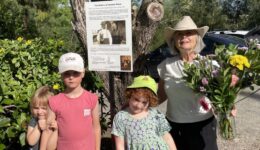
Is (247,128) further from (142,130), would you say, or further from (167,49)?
(167,49)

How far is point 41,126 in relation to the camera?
323 cm

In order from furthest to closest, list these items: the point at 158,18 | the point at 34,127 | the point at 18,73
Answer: the point at 18,73 < the point at 158,18 < the point at 34,127

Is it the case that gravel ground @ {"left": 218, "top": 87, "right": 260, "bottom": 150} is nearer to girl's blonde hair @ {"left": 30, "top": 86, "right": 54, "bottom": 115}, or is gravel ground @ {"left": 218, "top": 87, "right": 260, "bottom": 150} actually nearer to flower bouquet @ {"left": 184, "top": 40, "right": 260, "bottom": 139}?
flower bouquet @ {"left": 184, "top": 40, "right": 260, "bottom": 139}

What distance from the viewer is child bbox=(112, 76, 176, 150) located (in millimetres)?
3057

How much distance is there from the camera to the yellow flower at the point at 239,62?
116 inches

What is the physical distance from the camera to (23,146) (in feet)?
11.7

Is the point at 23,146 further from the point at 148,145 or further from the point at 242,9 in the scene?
the point at 242,9

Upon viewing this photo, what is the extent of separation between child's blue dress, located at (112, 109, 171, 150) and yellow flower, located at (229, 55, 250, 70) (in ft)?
2.10

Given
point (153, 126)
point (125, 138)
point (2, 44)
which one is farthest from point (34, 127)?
point (2, 44)

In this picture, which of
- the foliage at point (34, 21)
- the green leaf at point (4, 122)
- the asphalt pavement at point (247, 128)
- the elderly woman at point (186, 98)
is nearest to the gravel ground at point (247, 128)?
the asphalt pavement at point (247, 128)

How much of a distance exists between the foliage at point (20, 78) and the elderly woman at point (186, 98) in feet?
4.06

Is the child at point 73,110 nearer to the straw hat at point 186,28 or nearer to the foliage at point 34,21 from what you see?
the straw hat at point 186,28

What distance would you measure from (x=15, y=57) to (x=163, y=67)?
2.22 m

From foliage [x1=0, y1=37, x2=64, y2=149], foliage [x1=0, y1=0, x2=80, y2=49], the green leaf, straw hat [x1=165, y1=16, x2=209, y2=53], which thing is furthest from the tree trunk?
foliage [x1=0, y1=0, x2=80, y2=49]
